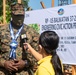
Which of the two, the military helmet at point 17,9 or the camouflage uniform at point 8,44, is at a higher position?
the military helmet at point 17,9

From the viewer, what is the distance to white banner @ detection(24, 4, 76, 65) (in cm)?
412

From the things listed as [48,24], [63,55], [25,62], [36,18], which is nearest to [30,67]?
[25,62]

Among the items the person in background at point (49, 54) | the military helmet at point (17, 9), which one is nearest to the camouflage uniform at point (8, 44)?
the military helmet at point (17, 9)

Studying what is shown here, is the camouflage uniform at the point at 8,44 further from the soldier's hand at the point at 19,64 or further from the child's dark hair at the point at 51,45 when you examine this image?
the child's dark hair at the point at 51,45

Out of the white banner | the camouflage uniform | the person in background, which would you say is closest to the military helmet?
the camouflage uniform

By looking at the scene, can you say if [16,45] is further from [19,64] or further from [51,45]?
[51,45]

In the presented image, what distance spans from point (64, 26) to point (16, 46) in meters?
1.15

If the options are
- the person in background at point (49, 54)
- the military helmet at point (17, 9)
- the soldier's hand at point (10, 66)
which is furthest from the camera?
the military helmet at point (17, 9)

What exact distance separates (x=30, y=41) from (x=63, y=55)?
1063mm

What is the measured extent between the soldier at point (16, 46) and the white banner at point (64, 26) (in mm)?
860

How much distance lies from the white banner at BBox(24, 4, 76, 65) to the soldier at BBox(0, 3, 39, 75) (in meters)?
0.86

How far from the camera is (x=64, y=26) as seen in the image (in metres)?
4.26

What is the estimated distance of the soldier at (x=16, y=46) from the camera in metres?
3.31

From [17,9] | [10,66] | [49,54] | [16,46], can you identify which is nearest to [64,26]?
[17,9]
